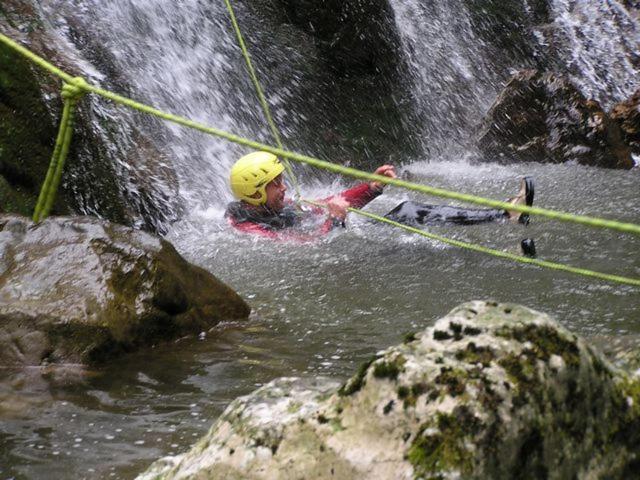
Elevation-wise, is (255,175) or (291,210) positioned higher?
(255,175)

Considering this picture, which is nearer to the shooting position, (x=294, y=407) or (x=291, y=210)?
(x=294, y=407)

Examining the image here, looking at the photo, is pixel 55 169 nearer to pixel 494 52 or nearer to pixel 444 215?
pixel 444 215

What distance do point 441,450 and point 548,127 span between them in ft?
30.8

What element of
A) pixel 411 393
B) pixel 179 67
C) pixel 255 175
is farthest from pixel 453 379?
pixel 179 67

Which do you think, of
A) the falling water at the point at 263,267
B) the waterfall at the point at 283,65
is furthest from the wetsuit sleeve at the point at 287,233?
the waterfall at the point at 283,65

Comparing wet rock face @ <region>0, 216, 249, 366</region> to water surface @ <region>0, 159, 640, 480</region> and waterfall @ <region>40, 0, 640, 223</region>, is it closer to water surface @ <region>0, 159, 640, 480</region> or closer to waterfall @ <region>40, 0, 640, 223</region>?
water surface @ <region>0, 159, 640, 480</region>

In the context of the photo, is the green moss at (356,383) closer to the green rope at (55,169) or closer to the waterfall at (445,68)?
the green rope at (55,169)

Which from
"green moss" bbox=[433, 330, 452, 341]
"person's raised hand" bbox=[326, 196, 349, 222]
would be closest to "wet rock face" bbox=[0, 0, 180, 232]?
"person's raised hand" bbox=[326, 196, 349, 222]

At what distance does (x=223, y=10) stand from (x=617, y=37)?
822 cm

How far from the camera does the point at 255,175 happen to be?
270 inches

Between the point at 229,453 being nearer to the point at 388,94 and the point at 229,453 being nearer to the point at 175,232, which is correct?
the point at 175,232

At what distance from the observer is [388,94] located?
12.4m

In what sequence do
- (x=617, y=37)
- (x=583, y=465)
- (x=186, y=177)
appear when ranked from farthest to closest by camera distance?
(x=617, y=37)
(x=186, y=177)
(x=583, y=465)

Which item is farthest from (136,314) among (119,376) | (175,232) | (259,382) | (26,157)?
(175,232)
